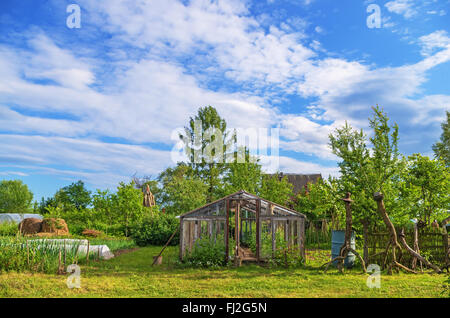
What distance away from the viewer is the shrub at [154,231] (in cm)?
1994

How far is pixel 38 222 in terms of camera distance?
74.1 feet

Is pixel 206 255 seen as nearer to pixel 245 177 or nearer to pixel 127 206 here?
pixel 127 206

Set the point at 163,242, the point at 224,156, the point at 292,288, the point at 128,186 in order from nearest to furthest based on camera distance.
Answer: the point at 292,288, the point at 163,242, the point at 128,186, the point at 224,156

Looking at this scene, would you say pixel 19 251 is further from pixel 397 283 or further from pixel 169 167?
pixel 169 167

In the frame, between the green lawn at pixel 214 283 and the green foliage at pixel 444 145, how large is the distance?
2187cm

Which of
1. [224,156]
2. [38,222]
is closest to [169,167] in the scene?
[224,156]

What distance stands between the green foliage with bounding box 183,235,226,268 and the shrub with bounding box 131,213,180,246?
747 centimetres

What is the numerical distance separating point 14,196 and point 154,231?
38.0m

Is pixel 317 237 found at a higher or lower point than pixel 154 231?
lower

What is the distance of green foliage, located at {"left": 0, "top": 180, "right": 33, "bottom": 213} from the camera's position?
4853cm

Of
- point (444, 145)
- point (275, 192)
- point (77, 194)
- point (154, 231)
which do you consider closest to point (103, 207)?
point (154, 231)

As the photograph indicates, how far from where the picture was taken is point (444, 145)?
99.5 ft

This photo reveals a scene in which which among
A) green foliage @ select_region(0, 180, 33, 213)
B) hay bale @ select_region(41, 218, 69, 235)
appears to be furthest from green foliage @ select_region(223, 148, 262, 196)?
green foliage @ select_region(0, 180, 33, 213)

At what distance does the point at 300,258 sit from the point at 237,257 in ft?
7.27
